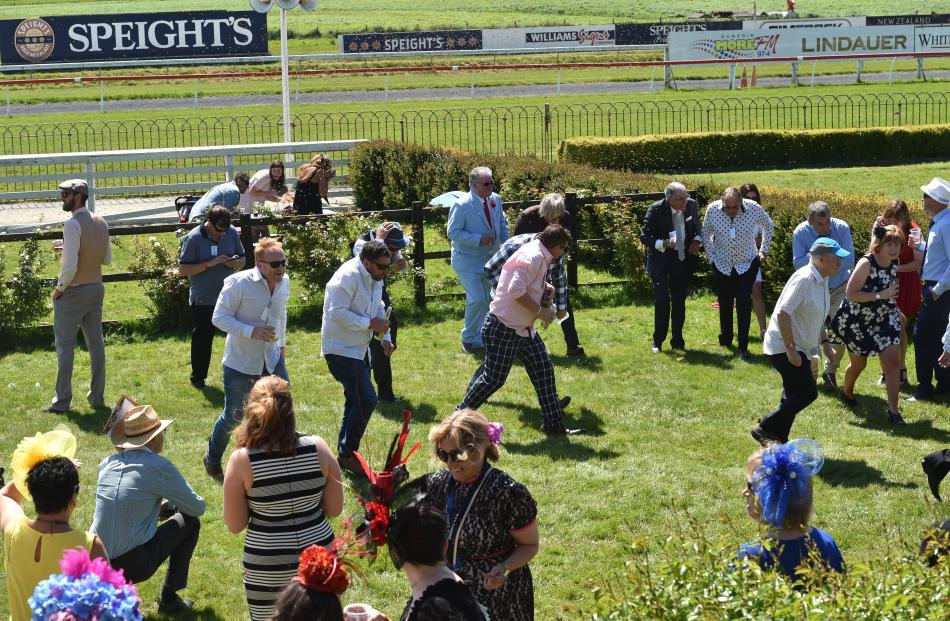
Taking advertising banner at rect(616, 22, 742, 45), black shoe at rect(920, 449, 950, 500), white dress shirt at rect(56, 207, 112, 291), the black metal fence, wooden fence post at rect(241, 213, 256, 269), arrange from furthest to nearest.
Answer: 1. advertising banner at rect(616, 22, 742, 45)
2. the black metal fence
3. wooden fence post at rect(241, 213, 256, 269)
4. white dress shirt at rect(56, 207, 112, 291)
5. black shoe at rect(920, 449, 950, 500)

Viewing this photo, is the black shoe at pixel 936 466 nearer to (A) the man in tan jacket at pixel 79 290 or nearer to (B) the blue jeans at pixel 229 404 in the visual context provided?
(B) the blue jeans at pixel 229 404

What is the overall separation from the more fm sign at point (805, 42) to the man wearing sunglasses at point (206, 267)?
32740 mm

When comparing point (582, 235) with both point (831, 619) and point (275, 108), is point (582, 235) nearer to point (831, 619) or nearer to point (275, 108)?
point (831, 619)

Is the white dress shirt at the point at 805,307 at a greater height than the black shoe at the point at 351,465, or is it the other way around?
the white dress shirt at the point at 805,307

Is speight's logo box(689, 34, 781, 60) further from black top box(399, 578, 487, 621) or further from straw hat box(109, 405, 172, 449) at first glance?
black top box(399, 578, 487, 621)

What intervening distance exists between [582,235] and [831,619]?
1177 centimetres

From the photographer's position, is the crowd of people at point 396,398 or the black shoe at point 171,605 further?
the black shoe at point 171,605

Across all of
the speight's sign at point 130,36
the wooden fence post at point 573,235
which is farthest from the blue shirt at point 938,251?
the speight's sign at point 130,36

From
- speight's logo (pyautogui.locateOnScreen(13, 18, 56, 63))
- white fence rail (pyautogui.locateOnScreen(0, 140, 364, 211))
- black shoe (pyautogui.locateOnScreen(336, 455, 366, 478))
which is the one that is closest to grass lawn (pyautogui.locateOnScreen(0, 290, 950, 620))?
black shoe (pyautogui.locateOnScreen(336, 455, 366, 478))

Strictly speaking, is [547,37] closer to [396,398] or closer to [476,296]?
[476,296]

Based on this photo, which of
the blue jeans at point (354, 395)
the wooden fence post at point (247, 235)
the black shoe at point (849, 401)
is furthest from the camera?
the wooden fence post at point (247, 235)

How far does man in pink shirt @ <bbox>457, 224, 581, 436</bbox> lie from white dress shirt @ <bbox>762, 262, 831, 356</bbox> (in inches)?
64.0

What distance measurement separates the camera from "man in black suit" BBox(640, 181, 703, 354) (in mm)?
11133

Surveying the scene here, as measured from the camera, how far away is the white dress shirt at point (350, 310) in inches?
309
